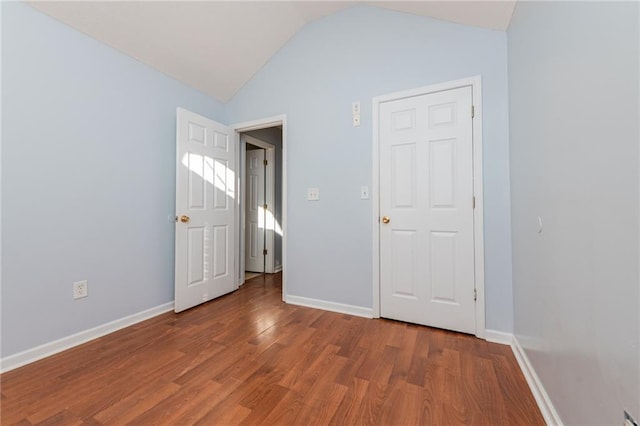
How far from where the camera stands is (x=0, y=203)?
5.29 feet

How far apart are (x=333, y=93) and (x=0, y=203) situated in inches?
103

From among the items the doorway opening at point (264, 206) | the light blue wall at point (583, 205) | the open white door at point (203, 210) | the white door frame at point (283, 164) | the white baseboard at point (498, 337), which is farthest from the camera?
the doorway opening at point (264, 206)

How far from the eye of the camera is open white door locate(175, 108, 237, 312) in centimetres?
259

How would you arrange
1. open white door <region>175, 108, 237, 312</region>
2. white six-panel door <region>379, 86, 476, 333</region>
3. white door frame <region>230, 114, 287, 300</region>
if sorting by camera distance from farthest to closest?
white door frame <region>230, 114, 287, 300</region>, open white door <region>175, 108, 237, 312</region>, white six-panel door <region>379, 86, 476, 333</region>

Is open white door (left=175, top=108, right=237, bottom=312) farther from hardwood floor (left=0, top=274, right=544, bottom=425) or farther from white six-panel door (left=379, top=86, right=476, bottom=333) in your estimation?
white six-panel door (left=379, top=86, right=476, bottom=333)

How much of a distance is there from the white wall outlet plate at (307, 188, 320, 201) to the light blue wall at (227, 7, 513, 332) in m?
0.05

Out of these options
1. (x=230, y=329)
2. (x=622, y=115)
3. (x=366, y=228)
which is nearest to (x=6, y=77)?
(x=230, y=329)

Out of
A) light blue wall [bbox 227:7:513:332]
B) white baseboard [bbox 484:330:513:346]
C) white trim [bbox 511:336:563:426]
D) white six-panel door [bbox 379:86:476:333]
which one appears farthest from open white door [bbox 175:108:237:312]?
white trim [bbox 511:336:563:426]

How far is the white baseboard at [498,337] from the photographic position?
76.4 inches

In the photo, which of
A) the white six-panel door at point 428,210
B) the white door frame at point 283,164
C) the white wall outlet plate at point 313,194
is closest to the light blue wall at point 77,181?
the white door frame at point 283,164

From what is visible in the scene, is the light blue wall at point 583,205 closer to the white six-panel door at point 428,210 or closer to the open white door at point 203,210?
the white six-panel door at point 428,210

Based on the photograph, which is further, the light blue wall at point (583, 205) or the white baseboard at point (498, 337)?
the white baseboard at point (498, 337)

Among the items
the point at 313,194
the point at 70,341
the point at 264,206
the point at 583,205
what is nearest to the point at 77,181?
the point at 70,341

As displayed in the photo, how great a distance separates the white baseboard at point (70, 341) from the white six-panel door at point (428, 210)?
2180 mm
